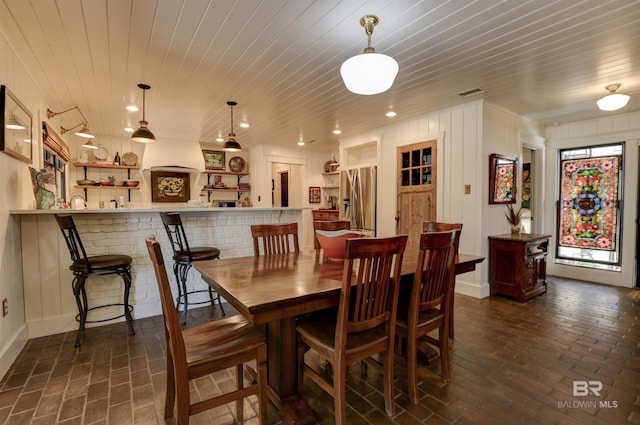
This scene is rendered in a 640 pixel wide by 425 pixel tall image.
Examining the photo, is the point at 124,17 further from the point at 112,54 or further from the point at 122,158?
the point at 122,158

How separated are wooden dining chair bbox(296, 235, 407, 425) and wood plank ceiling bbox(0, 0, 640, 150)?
5.35ft

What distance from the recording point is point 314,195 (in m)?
7.56

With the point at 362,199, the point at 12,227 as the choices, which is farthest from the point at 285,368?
the point at 362,199

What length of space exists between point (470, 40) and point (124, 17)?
261cm

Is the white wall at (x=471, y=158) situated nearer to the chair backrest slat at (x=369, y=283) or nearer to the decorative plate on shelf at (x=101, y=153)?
the chair backrest slat at (x=369, y=283)

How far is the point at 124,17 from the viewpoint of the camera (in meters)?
2.13

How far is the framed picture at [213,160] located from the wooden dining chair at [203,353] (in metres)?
5.62

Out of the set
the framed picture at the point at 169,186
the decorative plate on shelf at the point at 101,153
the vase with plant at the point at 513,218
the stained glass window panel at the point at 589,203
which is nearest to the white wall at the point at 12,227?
the decorative plate on shelf at the point at 101,153

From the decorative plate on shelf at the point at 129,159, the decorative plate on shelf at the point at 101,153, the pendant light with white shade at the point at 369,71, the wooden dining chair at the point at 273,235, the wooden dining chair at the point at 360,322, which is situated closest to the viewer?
the wooden dining chair at the point at 360,322

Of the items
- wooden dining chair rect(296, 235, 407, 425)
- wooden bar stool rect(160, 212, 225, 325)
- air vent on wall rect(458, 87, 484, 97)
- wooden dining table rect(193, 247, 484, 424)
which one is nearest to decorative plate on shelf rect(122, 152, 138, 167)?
wooden bar stool rect(160, 212, 225, 325)

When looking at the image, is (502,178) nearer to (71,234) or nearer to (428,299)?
(428,299)

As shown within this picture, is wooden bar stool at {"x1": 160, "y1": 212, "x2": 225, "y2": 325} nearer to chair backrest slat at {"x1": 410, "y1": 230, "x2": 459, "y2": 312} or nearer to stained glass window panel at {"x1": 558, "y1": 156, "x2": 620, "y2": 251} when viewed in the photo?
chair backrest slat at {"x1": 410, "y1": 230, "x2": 459, "y2": 312}

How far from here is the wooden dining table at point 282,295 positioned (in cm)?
140

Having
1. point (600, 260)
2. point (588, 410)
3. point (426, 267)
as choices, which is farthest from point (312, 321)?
point (600, 260)
